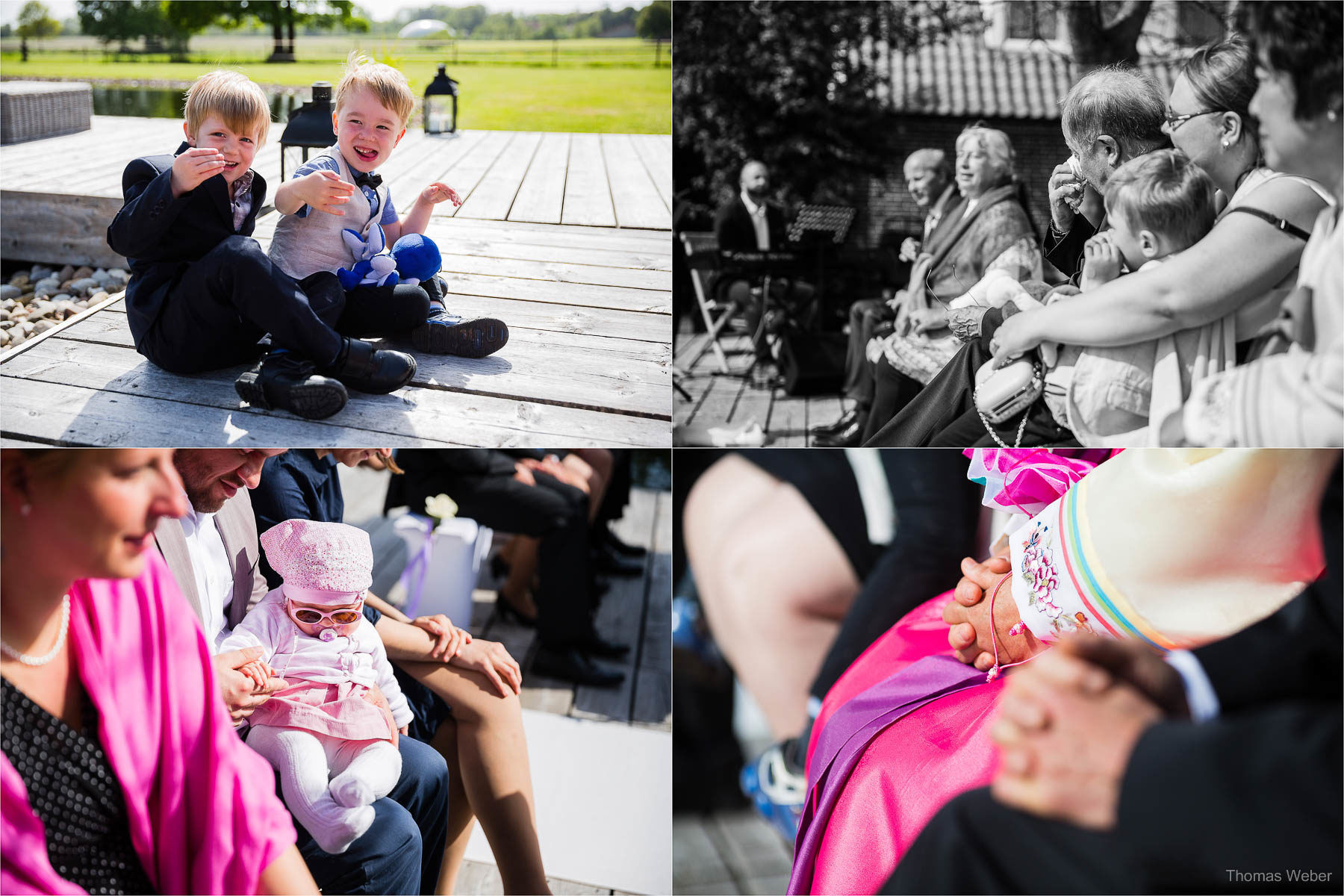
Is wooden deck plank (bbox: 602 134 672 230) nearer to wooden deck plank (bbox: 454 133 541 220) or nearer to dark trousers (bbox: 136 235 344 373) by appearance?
wooden deck plank (bbox: 454 133 541 220)

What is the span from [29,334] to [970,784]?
1.84m

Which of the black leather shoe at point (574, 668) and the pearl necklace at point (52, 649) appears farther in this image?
the black leather shoe at point (574, 668)

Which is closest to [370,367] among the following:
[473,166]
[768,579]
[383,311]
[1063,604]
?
[383,311]

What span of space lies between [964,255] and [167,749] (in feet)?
5.52

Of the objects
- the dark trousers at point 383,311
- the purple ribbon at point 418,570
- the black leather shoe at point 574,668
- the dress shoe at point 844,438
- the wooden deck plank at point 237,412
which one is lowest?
the black leather shoe at point 574,668

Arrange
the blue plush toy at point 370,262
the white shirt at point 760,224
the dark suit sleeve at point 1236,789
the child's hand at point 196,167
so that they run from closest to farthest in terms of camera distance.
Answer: the dark suit sleeve at point 1236,789
the child's hand at point 196,167
the blue plush toy at point 370,262
the white shirt at point 760,224

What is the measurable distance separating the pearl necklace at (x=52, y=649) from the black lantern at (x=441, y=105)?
0.96 m

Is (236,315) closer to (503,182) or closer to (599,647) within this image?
(503,182)

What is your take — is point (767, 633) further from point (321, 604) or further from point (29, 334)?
point (29, 334)

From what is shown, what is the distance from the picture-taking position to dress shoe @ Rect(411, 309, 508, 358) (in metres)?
1.70

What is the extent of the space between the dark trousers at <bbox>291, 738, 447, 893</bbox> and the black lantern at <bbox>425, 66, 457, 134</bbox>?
3.49ft

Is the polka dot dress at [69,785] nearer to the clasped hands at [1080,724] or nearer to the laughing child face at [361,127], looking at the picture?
the laughing child face at [361,127]

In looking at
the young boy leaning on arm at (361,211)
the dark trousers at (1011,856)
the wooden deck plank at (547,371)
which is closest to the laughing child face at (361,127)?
the young boy leaning on arm at (361,211)

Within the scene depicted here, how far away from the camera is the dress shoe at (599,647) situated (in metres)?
1.85
